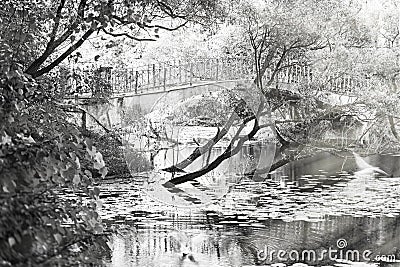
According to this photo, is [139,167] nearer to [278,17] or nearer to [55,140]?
[278,17]

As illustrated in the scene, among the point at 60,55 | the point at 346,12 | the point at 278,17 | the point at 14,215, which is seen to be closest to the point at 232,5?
the point at 278,17

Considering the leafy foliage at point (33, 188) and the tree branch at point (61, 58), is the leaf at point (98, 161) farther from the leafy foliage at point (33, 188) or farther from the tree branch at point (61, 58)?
the tree branch at point (61, 58)

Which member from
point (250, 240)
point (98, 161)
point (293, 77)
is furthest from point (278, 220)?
point (98, 161)

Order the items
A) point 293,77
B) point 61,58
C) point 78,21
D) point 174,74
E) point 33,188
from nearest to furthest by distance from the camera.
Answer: point 33,188 < point 78,21 < point 61,58 < point 174,74 < point 293,77

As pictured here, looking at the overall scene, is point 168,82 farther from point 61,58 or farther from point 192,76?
point 61,58

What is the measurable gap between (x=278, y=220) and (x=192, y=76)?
63 cm

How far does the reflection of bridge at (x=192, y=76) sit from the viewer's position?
2479 millimetres

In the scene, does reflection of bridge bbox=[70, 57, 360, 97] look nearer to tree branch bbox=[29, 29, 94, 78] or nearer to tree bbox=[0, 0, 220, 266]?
tree branch bbox=[29, 29, 94, 78]

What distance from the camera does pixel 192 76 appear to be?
8.34 feet

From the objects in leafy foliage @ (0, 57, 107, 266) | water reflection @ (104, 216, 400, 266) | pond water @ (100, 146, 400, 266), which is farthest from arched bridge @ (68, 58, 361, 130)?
leafy foliage @ (0, 57, 107, 266)

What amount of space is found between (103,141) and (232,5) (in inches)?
27.5

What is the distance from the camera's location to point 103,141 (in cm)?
247

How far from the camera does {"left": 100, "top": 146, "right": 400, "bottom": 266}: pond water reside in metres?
2.35

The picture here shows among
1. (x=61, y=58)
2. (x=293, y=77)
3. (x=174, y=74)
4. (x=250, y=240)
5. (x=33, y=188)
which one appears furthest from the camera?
(x=293, y=77)
